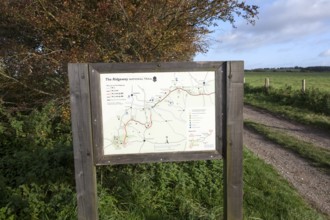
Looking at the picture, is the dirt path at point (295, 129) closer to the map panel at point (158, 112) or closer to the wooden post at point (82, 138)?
the map panel at point (158, 112)

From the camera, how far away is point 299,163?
Result: 7.45 meters

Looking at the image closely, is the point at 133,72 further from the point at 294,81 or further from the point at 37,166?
the point at 294,81

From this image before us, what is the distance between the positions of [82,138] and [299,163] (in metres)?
5.71

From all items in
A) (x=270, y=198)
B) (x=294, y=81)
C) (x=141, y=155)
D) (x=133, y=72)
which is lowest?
(x=270, y=198)

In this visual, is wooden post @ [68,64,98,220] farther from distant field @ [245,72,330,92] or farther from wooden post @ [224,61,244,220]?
distant field @ [245,72,330,92]

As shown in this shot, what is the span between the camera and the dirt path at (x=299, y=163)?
5.59 meters

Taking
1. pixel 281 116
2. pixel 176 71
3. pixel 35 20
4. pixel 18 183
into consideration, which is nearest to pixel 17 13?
pixel 35 20

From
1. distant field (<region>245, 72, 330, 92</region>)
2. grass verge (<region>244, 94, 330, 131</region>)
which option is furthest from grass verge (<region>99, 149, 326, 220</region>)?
distant field (<region>245, 72, 330, 92</region>)

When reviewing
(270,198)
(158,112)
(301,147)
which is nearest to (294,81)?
(301,147)

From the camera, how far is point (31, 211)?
4051 millimetres

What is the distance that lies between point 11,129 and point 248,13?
4933 millimetres

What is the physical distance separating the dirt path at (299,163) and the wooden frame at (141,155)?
8.12ft

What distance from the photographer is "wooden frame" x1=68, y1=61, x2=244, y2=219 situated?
10.2 ft

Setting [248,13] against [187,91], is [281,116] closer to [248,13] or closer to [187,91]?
[248,13]
